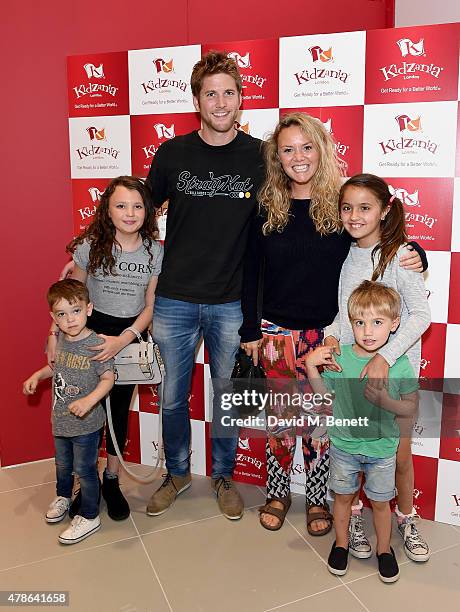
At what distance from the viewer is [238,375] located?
2.31 metres

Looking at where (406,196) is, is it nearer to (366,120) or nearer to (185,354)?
(366,120)

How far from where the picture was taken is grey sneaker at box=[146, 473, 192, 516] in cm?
257

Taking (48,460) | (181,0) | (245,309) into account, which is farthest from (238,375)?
(181,0)

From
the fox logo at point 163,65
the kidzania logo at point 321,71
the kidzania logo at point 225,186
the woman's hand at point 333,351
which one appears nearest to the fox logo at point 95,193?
the fox logo at point 163,65

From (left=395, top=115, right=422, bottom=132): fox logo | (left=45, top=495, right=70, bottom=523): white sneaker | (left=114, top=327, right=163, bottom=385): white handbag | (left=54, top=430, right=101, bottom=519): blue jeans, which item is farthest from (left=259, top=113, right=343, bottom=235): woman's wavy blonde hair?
(left=45, top=495, right=70, bottom=523): white sneaker

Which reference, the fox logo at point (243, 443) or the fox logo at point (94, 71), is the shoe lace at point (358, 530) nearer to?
the fox logo at point (243, 443)

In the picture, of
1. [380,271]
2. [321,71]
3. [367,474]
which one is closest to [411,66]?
[321,71]

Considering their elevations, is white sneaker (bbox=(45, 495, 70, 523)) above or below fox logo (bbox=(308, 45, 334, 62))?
below

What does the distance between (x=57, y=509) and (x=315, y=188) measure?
1.77 metres

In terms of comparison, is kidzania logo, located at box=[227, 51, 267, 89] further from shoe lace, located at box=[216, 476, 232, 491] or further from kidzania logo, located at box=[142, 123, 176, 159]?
shoe lace, located at box=[216, 476, 232, 491]

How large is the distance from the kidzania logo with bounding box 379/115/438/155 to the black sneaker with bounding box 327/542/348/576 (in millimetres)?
1610

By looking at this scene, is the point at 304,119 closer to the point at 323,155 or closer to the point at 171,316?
the point at 323,155

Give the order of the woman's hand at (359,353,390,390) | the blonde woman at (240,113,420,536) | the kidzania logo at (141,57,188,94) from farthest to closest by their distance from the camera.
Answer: the kidzania logo at (141,57,188,94) → the blonde woman at (240,113,420,536) → the woman's hand at (359,353,390,390)

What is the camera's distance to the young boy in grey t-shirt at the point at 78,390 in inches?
87.1
